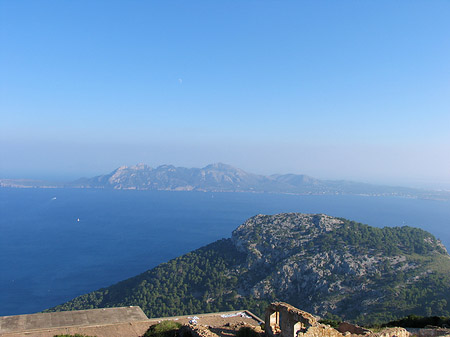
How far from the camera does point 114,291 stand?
5866cm

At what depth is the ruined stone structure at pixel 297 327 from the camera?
1116 centimetres

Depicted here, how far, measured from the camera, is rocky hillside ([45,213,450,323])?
4500 cm

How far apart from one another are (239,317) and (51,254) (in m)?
86.3

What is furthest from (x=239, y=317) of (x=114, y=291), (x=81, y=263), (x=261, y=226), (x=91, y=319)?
(x=81, y=263)

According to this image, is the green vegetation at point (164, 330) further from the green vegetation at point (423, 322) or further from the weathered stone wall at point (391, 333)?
the green vegetation at point (423, 322)

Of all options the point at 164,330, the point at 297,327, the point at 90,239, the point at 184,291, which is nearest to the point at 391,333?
the point at 297,327

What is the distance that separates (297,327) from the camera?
11523 mm

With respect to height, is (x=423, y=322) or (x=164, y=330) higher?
(x=164, y=330)

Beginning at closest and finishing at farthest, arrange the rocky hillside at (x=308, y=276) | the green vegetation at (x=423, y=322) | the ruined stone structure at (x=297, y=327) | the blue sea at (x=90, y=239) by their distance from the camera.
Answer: the ruined stone structure at (x=297, y=327), the green vegetation at (x=423, y=322), the rocky hillside at (x=308, y=276), the blue sea at (x=90, y=239)

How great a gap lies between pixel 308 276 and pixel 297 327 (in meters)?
45.9

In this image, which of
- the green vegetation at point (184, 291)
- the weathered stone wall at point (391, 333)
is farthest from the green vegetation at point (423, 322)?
the green vegetation at point (184, 291)

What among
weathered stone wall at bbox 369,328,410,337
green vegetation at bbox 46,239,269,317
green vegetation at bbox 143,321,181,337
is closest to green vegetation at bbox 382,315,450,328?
weathered stone wall at bbox 369,328,410,337

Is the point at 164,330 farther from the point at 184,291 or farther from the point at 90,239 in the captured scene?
the point at 90,239

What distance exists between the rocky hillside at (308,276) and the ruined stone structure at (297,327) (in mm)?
30208
